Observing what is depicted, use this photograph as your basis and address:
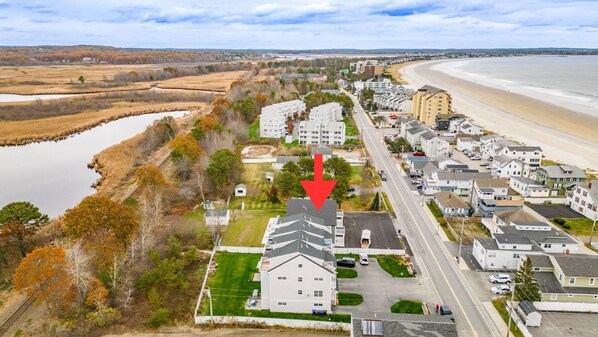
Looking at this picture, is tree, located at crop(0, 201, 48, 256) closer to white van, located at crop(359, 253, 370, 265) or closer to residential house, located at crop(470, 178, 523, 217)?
white van, located at crop(359, 253, 370, 265)

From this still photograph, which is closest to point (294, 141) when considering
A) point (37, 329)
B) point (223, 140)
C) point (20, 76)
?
point (223, 140)

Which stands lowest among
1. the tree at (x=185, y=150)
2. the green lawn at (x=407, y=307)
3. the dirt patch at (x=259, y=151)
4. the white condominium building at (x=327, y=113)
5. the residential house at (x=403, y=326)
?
the green lawn at (x=407, y=307)

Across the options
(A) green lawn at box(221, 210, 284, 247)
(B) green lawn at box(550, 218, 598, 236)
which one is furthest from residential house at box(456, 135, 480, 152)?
(A) green lawn at box(221, 210, 284, 247)

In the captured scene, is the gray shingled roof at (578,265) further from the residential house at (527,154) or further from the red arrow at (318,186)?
the residential house at (527,154)

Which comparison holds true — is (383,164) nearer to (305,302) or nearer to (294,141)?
(294,141)

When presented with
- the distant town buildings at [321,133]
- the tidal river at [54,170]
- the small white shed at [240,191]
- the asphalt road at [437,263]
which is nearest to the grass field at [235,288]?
the asphalt road at [437,263]

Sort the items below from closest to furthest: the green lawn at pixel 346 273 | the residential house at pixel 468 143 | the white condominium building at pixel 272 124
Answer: the green lawn at pixel 346 273
the residential house at pixel 468 143
the white condominium building at pixel 272 124

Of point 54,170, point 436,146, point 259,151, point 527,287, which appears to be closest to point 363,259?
point 527,287
